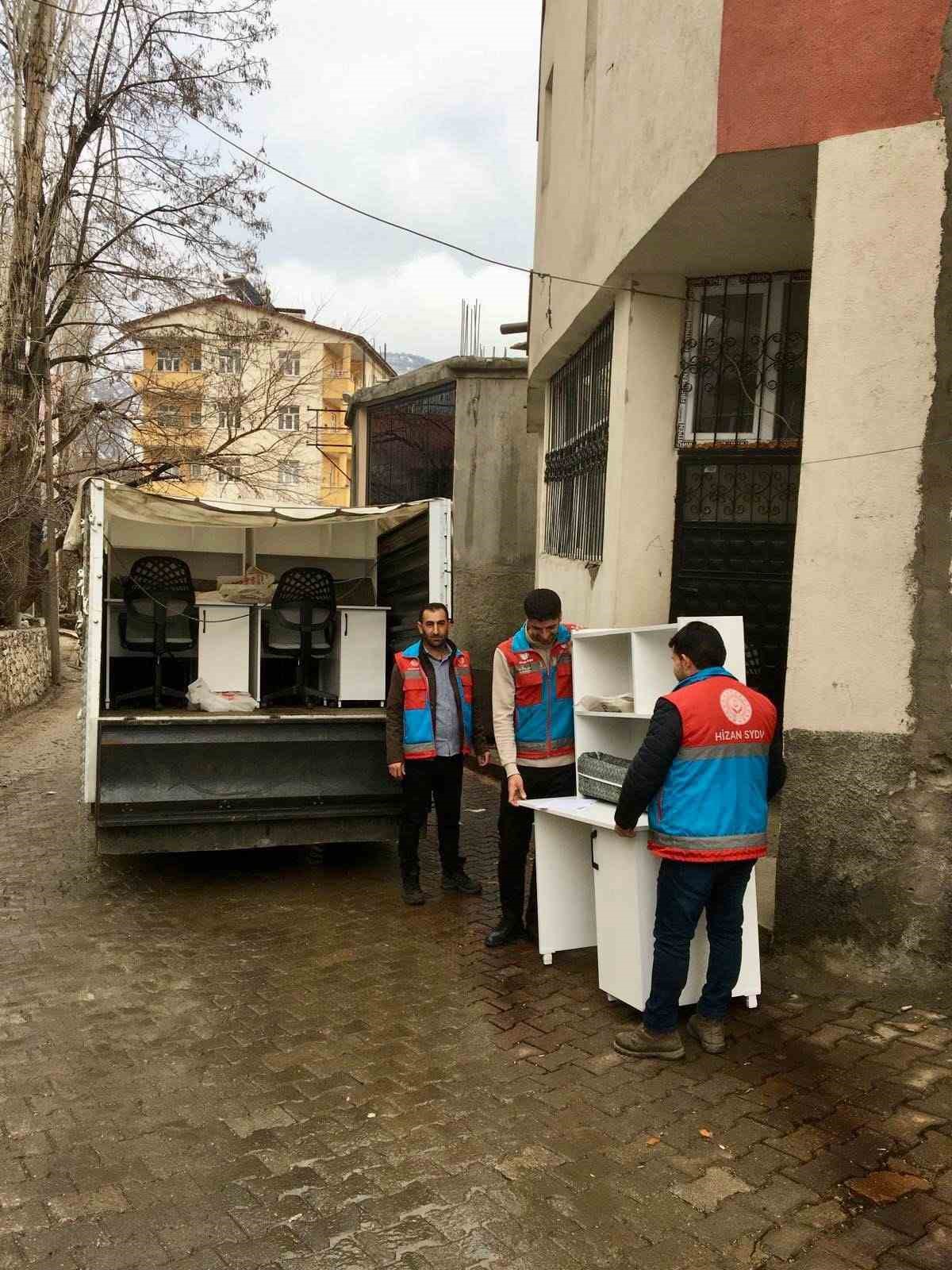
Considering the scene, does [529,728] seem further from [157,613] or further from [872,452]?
[157,613]

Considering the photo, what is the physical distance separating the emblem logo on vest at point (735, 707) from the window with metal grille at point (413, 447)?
10.3 metres

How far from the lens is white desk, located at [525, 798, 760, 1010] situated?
4586mm

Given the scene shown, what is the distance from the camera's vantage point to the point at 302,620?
27.2ft

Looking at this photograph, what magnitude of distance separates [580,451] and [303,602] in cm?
271

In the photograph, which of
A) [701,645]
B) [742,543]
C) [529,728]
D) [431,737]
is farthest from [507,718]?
[742,543]

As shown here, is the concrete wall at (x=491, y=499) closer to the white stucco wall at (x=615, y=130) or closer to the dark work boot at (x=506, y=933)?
the white stucco wall at (x=615, y=130)

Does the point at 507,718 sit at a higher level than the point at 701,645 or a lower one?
lower

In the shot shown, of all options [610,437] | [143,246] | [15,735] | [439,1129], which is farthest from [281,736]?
[143,246]

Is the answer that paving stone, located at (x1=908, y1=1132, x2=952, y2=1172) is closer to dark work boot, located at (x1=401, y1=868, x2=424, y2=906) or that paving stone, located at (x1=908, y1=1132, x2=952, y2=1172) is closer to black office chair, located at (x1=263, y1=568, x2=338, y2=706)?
dark work boot, located at (x1=401, y1=868, x2=424, y2=906)

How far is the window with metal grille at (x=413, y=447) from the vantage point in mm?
15086

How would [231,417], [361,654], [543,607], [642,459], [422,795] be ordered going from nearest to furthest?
1. [543,607]
2. [422,795]
3. [642,459]
4. [361,654]
5. [231,417]

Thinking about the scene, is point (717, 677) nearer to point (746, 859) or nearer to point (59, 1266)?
point (746, 859)

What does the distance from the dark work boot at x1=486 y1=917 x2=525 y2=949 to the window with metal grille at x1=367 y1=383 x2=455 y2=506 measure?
9256 mm

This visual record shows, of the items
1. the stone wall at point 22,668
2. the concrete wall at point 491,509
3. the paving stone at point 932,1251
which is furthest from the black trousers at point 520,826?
the stone wall at point 22,668
